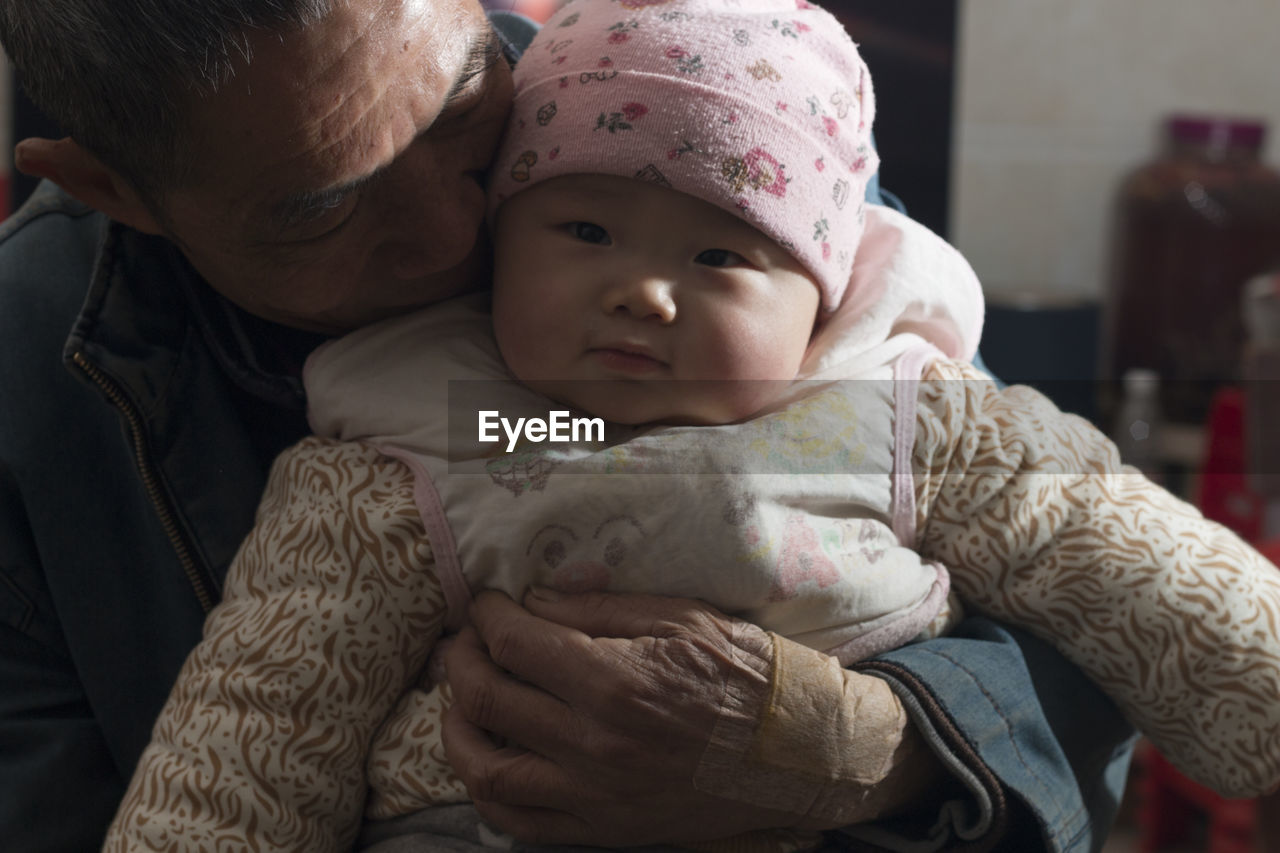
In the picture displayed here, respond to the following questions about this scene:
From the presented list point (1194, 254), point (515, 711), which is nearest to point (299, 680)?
point (515, 711)

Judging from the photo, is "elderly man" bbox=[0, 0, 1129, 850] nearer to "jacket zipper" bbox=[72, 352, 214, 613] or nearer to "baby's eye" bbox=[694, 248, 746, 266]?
"jacket zipper" bbox=[72, 352, 214, 613]

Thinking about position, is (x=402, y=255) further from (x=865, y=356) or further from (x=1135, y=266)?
(x=1135, y=266)

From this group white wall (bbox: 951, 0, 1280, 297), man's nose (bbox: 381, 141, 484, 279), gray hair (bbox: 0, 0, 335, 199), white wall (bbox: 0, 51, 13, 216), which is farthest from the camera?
white wall (bbox: 951, 0, 1280, 297)

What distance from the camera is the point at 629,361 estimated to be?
73 centimetres

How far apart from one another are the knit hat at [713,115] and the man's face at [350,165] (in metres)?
0.05

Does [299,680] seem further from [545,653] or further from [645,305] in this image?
[645,305]

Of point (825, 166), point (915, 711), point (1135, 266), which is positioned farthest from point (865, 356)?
point (1135, 266)

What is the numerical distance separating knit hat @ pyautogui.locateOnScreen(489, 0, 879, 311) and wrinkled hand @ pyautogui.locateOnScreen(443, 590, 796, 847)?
0.28 metres

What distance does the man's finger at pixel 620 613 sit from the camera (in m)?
0.70

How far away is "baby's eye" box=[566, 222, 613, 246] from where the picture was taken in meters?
0.75

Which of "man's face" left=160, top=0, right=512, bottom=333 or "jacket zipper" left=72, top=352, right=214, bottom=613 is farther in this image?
"jacket zipper" left=72, top=352, right=214, bottom=613

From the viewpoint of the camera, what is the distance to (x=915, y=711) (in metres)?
0.71

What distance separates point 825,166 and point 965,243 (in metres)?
2.06

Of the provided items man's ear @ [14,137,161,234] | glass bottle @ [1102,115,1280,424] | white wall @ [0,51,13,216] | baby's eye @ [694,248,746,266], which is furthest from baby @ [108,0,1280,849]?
white wall @ [0,51,13,216]
